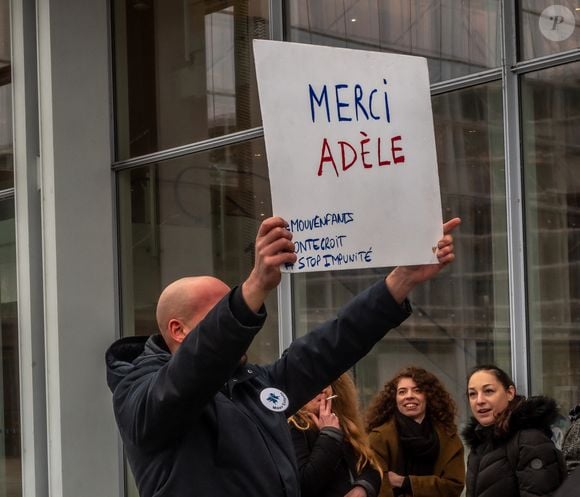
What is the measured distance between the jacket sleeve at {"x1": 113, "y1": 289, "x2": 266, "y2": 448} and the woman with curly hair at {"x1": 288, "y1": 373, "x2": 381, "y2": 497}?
7.09ft

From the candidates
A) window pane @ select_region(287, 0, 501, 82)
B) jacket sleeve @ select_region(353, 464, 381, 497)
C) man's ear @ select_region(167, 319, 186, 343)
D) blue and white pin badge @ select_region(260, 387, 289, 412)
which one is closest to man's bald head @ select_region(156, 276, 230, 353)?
man's ear @ select_region(167, 319, 186, 343)

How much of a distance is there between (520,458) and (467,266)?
1661mm

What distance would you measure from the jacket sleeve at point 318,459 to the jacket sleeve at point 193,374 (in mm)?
2115

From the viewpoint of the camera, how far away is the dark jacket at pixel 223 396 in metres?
3.02

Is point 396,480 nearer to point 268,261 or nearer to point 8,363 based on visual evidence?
point 268,261

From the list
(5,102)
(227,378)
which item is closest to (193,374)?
(227,378)

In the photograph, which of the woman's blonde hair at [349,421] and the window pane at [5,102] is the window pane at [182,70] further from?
the woman's blonde hair at [349,421]

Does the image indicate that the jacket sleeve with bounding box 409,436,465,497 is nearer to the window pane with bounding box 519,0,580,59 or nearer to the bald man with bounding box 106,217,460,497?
the window pane with bounding box 519,0,580,59

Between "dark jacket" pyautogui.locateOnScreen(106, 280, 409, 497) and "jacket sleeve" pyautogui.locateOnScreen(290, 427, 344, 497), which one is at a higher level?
"dark jacket" pyautogui.locateOnScreen(106, 280, 409, 497)

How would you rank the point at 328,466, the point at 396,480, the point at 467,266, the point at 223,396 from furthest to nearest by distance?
the point at 467,266 < the point at 396,480 < the point at 328,466 < the point at 223,396

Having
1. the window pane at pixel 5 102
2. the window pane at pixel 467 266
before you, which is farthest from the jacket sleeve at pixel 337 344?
the window pane at pixel 5 102

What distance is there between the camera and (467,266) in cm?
678

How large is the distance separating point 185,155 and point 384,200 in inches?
225

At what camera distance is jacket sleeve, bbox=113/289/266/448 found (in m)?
2.99
